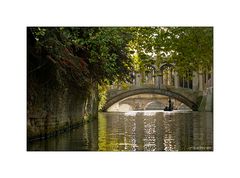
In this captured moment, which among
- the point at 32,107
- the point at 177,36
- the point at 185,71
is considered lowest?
the point at 32,107

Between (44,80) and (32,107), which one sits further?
(44,80)

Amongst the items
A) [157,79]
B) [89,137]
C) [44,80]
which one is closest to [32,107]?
[44,80]

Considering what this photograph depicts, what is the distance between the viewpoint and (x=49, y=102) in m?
8.02

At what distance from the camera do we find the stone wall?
718cm

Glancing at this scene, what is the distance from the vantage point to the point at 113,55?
786cm

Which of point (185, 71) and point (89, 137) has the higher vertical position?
point (185, 71)

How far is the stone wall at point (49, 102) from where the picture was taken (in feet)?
23.6

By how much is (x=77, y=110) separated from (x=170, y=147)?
12.2ft
